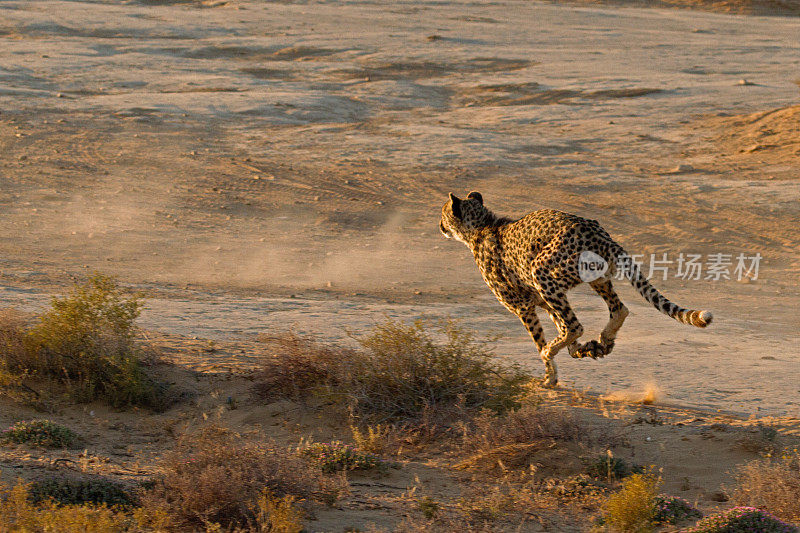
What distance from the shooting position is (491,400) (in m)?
8.03

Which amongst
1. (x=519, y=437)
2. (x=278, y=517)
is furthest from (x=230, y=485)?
(x=519, y=437)

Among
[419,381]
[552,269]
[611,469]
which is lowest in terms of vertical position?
[611,469]

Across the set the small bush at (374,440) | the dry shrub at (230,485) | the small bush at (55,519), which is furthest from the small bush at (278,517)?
the small bush at (374,440)

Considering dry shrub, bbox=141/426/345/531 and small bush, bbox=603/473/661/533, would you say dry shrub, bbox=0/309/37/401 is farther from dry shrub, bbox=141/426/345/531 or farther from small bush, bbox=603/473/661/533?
small bush, bbox=603/473/661/533

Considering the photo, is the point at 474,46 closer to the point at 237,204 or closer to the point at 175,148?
the point at 175,148

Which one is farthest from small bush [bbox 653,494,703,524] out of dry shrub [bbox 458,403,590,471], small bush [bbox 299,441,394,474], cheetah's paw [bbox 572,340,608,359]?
cheetah's paw [bbox 572,340,608,359]

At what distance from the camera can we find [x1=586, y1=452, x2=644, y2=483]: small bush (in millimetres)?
6777

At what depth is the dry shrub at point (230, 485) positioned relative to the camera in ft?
18.5

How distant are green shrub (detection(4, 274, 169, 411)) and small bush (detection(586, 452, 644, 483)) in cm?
388

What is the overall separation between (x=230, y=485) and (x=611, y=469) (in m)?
2.76

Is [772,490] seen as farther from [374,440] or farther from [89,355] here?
[89,355]

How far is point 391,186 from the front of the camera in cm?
1855

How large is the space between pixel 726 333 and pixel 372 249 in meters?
6.09

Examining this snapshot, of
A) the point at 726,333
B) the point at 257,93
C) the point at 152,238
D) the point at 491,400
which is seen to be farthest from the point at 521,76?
the point at 491,400
